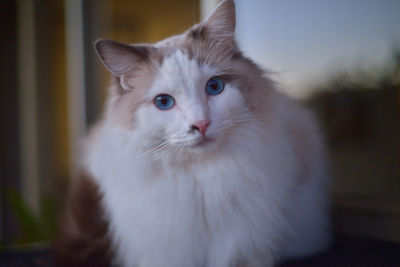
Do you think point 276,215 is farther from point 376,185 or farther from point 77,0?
point 77,0

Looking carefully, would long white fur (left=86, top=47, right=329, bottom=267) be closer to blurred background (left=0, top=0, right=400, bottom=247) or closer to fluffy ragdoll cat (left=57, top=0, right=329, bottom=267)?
fluffy ragdoll cat (left=57, top=0, right=329, bottom=267)

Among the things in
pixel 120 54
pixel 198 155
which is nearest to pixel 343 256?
pixel 198 155

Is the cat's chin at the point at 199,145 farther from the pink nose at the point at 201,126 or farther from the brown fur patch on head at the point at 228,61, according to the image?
the brown fur patch on head at the point at 228,61

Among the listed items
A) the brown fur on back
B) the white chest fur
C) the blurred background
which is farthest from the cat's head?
the brown fur on back

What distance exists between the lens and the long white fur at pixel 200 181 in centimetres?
112

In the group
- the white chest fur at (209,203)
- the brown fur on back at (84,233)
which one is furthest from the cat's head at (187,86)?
the brown fur on back at (84,233)

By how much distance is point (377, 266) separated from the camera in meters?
1.36

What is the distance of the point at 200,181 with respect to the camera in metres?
1.21

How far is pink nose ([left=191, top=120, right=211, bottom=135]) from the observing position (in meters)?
1.04

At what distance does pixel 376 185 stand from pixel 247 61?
4.03 feet

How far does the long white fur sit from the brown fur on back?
27 cm

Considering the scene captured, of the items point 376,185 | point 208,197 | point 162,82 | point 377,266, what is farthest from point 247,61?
point 376,185

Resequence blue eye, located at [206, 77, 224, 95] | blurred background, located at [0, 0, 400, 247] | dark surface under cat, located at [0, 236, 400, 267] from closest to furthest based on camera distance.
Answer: blue eye, located at [206, 77, 224, 95], dark surface under cat, located at [0, 236, 400, 267], blurred background, located at [0, 0, 400, 247]

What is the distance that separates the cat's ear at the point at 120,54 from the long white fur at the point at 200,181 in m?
0.11
